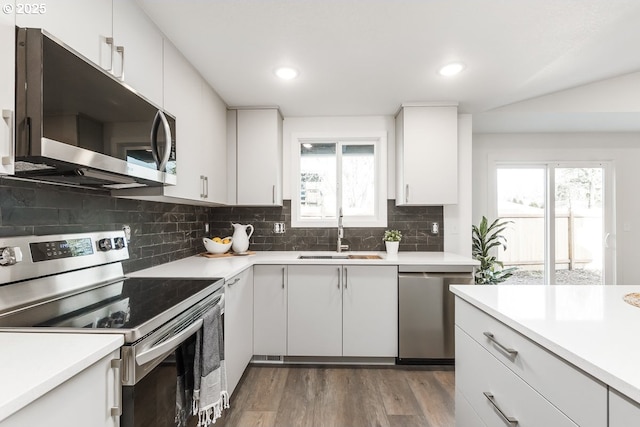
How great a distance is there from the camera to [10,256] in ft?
3.60

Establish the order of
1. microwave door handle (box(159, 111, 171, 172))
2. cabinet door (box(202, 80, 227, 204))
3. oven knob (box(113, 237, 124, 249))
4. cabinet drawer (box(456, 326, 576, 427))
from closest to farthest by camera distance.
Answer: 1. cabinet drawer (box(456, 326, 576, 427))
2. microwave door handle (box(159, 111, 171, 172))
3. oven knob (box(113, 237, 124, 249))
4. cabinet door (box(202, 80, 227, 204))

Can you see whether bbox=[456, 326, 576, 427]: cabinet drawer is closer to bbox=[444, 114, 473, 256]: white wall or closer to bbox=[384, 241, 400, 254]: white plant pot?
bbox=[384, 241, 400, 254]: white plant pot

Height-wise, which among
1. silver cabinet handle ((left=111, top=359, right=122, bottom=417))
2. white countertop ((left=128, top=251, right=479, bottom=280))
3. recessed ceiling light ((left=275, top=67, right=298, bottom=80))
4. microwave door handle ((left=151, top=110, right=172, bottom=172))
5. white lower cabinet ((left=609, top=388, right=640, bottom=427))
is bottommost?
silver cabinet handle ((left=111, top=359, right=122, bottom=417))

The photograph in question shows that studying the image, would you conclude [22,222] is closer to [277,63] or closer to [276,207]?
[277,63]

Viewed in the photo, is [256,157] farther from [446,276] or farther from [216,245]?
[446,276]

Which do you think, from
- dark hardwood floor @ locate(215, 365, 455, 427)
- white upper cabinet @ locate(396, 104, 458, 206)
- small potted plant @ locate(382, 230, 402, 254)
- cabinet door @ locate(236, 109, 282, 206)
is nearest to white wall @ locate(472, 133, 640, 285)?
white upper cabinet @ locate(396, 104, 458, 206)

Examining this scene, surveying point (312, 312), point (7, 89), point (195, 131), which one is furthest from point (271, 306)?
point (7, 89)

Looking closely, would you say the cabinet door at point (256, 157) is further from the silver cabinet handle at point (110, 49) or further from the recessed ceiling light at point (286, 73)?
the silver cabinet handle at point (110, 49)

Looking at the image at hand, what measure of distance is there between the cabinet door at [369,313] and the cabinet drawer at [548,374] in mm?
1269

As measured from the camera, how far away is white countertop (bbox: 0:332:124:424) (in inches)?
22.8

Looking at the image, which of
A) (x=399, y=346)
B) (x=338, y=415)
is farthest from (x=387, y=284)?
(x=338, y=415)

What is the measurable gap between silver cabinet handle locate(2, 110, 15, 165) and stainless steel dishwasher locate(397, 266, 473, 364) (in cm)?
231

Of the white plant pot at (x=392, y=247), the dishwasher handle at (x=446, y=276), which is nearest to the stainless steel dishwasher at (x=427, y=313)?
the dishwasher handle at (x=446, y=276)

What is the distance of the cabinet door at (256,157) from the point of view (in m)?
2.84
